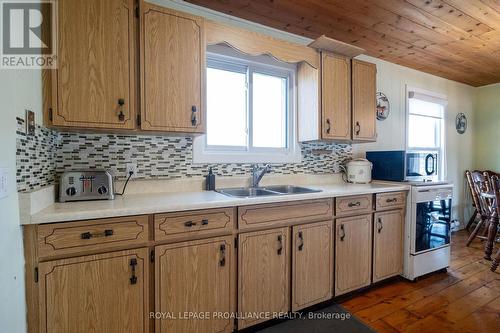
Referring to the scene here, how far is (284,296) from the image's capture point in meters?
1.80

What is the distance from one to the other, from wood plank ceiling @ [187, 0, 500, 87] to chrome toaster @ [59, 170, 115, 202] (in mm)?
1486

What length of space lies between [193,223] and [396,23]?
246cm

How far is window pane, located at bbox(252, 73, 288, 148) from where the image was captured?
2.45 m

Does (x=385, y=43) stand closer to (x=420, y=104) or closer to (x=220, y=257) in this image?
(x=420, y=104)

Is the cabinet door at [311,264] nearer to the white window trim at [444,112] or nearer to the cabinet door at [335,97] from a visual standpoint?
the cabinet door at [335,97]

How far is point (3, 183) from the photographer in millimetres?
951

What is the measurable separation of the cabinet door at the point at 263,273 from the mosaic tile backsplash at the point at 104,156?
0.71m

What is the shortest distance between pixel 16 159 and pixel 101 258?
0.57 m

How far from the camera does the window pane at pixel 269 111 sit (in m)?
2.45

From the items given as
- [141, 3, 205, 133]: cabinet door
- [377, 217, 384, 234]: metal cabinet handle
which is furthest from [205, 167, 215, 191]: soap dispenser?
[377, 217, 384, 234]: metal cabinet handle

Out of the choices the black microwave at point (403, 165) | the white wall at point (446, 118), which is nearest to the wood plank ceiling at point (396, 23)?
the white wall at point (446, 118)

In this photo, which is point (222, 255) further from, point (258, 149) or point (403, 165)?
point (403, 165)

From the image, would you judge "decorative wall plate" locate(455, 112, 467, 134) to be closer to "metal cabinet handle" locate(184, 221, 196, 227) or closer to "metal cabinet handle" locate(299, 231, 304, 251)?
"metal cabinet handle" locate(299, 231, 304, 251)

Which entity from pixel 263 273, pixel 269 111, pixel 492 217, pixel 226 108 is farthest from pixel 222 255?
pixel 492 217
